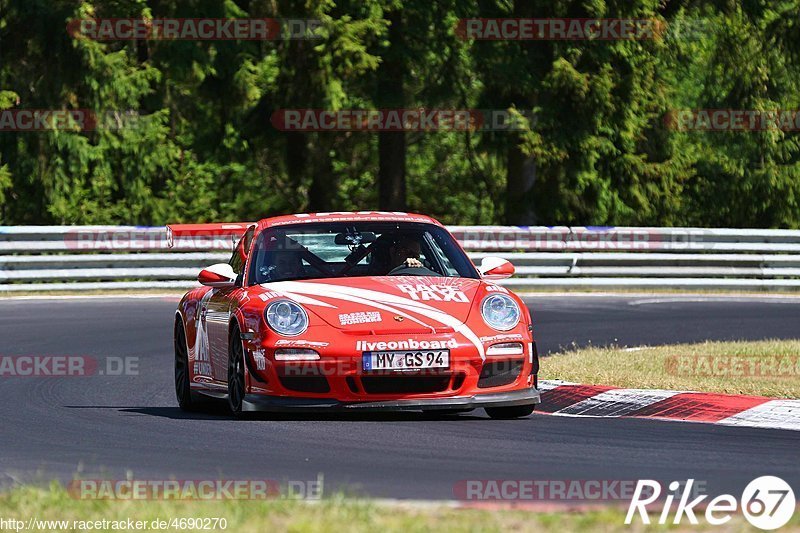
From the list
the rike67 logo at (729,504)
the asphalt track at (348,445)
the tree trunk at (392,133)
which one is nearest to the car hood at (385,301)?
the asphalt track at (348,445)

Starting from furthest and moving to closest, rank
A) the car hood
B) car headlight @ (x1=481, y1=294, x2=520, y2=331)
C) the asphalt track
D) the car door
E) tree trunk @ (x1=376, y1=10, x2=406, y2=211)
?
tree trunk @ (x1=376, y1=10, x2=406, y2=211)
the car door
car headlight @ (x1=481, y1=294, x2=520, y2=331)
the car hood
the asphalt track

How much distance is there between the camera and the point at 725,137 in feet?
112

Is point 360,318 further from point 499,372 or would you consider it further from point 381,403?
point 499,372

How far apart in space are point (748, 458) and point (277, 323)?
2.99 m

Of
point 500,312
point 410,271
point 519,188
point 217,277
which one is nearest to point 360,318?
point 500,312

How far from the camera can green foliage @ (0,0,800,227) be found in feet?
92.3

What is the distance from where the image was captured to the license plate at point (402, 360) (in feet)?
30.0

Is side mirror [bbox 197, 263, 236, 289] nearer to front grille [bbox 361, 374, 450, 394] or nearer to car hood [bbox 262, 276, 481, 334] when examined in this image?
car hood [bbox 262, 276, 481, 334]

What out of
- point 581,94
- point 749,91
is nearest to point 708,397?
point 581,94

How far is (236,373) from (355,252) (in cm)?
128

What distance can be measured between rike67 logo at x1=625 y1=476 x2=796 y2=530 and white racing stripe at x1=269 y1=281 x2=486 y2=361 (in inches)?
106

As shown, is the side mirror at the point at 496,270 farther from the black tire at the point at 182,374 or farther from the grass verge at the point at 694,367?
the black tire at the point at 182,374

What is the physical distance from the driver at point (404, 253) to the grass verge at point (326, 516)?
176 inches

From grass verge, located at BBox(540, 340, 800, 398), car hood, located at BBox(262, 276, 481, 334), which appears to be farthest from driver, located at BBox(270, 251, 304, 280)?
grass verge, located at BBox(540, 340, 800, 398)
